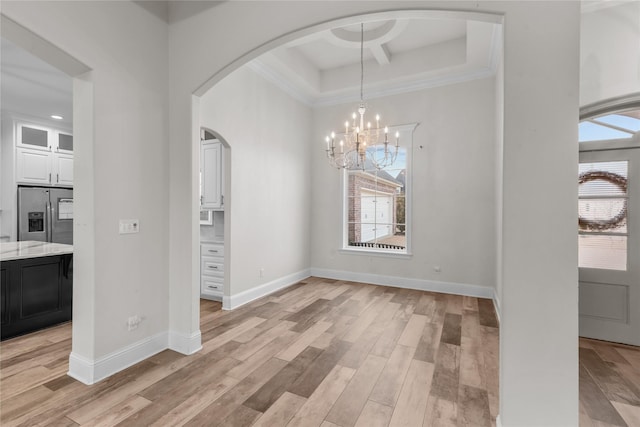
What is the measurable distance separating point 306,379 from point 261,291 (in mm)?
2302

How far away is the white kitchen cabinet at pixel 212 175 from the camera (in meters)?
4.32

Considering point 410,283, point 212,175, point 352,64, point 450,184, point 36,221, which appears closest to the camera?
point 212,175

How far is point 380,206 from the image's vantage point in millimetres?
5352

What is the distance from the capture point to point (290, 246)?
5234 millimetres

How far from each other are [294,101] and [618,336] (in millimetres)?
5286

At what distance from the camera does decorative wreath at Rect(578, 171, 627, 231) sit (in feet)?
9.66

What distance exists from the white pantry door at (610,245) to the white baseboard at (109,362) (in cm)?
433

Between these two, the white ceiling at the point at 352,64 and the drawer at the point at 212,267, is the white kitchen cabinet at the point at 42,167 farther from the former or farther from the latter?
the drawer at the point at 212,267

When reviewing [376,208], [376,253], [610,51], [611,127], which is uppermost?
[610,51]

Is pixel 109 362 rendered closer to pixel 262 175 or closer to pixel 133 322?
pixel 133 322

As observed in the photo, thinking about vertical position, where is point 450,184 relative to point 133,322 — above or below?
above

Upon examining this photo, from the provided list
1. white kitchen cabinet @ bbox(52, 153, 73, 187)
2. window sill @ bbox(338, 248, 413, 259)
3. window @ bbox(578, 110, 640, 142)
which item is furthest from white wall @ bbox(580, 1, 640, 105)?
white kitchen cabinet @ bbox(52, 153, 73, 187)

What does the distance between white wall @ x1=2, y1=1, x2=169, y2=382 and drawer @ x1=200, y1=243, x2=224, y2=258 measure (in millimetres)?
1541

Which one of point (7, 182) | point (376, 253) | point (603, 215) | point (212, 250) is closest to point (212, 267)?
point (212, 250)
